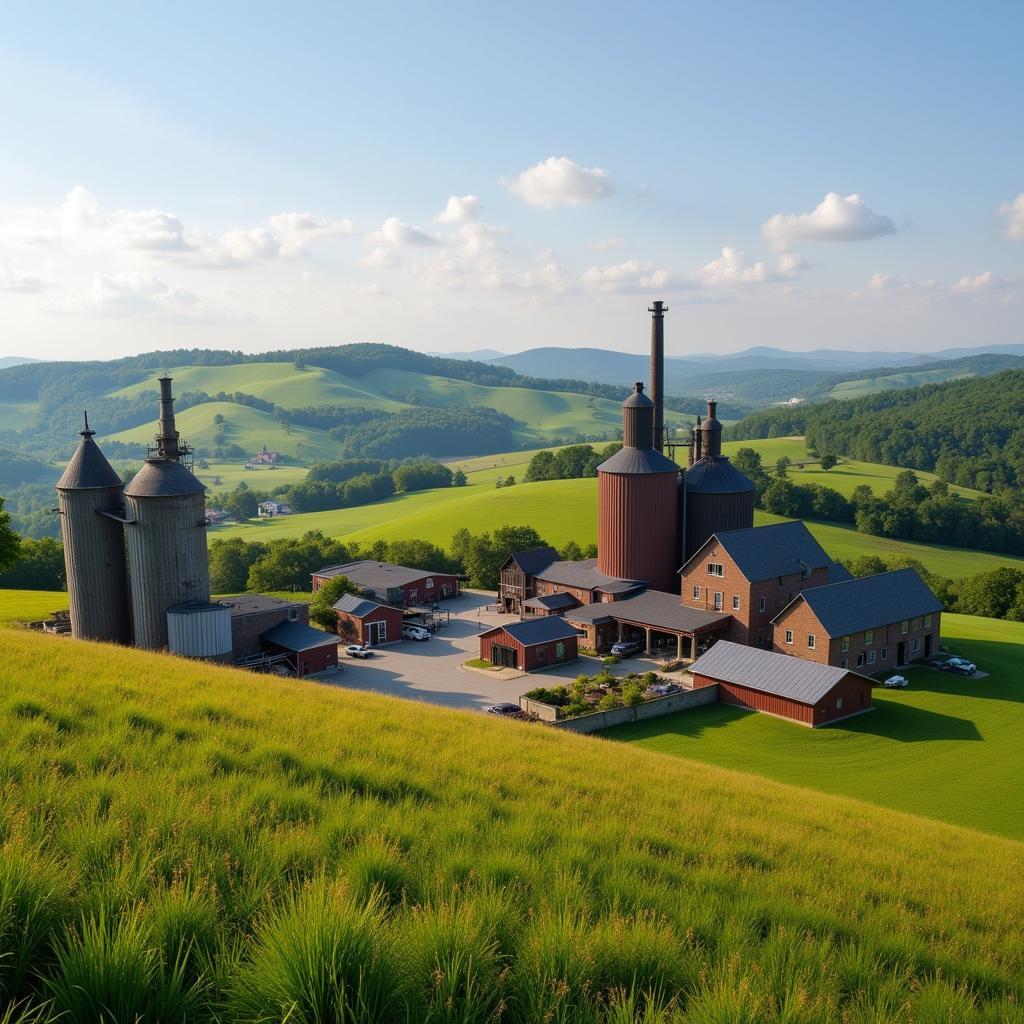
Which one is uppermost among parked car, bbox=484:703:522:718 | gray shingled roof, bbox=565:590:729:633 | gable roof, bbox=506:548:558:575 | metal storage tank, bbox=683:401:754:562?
metal storage tank, bbox=683:401:754:562

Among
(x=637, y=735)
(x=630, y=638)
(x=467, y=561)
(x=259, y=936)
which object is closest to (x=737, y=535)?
(x=630, y=638)

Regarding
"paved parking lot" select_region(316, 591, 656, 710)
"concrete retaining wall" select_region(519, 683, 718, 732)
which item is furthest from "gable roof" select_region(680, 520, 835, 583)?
"concrete retaining wall" select_region(519, 683, 718, 732)

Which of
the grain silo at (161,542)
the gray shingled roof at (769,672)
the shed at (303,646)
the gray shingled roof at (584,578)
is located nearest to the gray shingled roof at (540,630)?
the gray shingled roof at (584,578)

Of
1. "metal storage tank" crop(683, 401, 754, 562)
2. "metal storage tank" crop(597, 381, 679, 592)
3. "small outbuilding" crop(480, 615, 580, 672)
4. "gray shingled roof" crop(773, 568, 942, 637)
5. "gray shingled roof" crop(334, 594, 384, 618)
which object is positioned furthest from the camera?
"metal storage tank" crop(683, 401, 754, 562)

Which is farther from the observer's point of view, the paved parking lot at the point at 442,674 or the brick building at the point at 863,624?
the brick building at the point at 863,624

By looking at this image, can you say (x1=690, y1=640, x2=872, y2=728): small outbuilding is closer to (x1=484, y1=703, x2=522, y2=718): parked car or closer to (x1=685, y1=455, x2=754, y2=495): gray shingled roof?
(x1=484, y1=703, x2=522, y2=718): parked car

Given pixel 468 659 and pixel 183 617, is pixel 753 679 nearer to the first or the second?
pixel 468 659

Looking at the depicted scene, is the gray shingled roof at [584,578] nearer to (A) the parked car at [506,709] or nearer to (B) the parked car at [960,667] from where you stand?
(A) the parked car at [506,709]

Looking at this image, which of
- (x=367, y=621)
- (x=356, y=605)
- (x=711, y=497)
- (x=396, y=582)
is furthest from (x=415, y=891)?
(x=396, y=582)
